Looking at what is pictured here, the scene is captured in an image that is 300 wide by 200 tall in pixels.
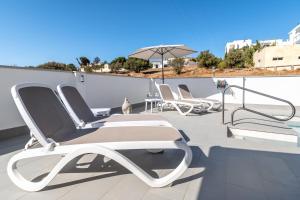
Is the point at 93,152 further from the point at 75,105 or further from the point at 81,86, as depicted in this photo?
the point at 81,86

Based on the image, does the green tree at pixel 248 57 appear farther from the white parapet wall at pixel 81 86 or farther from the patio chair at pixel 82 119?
the patio chair at pixel 82 119

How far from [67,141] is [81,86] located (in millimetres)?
3892

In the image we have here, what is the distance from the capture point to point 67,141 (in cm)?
215

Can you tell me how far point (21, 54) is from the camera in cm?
1498

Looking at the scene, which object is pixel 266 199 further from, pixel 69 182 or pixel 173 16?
pixel 173 16

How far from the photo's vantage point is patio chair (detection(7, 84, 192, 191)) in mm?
1907

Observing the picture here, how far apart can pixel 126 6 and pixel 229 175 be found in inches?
600

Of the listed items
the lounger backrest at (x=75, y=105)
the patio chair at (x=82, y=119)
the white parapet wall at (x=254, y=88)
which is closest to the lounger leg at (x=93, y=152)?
the patio chair at (x=82, y=119)

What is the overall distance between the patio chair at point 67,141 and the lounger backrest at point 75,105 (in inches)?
17.3

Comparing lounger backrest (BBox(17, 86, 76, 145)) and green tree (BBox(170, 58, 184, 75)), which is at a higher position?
green tree (BBox(170, 58, 184, 75))

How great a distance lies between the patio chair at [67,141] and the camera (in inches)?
75.1

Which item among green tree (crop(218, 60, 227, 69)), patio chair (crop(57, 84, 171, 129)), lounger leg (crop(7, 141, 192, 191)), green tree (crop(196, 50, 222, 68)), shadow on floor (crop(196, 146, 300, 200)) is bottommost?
shadow on floor (crop(196, 146, 300, 200))

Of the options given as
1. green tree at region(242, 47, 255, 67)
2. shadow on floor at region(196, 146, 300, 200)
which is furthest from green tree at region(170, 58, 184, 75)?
shadow on floor at region(196, 146, 300, 200)

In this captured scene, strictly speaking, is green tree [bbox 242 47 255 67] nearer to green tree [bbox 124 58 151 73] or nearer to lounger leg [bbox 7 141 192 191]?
green tree [bbox 124 58 151 73]
